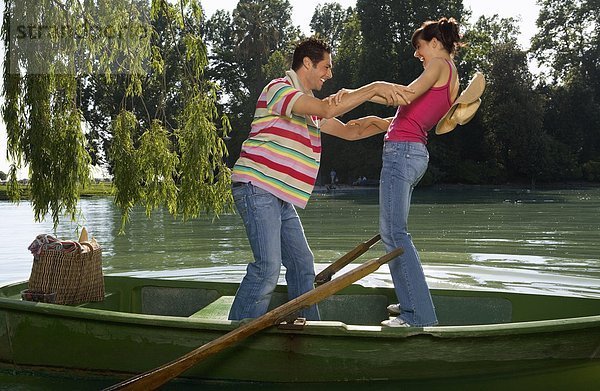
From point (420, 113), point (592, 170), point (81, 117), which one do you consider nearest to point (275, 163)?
point (420, 113)

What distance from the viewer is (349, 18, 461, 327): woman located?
4.25 m

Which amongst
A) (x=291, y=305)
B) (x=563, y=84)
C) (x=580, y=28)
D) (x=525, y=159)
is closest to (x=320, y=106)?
(x=291, y=305)

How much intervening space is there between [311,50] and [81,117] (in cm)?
347

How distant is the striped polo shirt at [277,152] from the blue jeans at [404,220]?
16.3 inches

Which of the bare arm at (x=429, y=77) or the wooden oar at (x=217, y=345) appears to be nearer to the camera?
the wooden oar at (x=217, y=345)

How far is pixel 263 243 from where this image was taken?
13.7ft

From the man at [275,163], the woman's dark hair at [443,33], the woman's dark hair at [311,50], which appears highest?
the woman's dark hair at [443,33]

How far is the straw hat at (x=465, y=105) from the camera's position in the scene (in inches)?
167

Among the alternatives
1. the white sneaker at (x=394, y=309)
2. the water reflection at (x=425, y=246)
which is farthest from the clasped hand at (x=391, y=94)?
the water reflection at (x=425, y=246)

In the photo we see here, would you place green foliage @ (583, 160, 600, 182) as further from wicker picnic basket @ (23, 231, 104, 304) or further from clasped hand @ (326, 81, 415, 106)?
clasped hand @ (326, 81, 415, 106)

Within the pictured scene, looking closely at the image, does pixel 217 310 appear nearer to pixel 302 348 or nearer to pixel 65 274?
pixel 302 348

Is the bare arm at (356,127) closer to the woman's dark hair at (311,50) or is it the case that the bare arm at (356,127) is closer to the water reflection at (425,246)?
the woman's dark hair at (311,50)

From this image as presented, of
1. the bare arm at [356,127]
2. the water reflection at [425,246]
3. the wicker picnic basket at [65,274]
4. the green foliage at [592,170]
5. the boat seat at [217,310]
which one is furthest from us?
the green foliage at [592,170]

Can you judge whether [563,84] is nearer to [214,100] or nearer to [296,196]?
[214,100]
